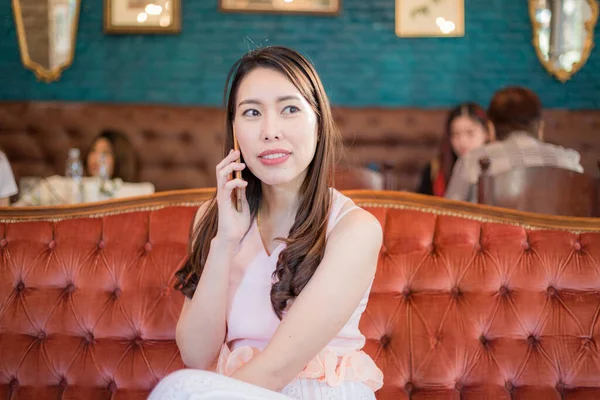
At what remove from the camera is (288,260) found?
60.0 inches

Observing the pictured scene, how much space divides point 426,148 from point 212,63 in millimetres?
1793

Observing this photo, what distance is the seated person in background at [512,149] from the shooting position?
3332 millimetres

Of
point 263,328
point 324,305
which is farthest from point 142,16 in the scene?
point 324,305

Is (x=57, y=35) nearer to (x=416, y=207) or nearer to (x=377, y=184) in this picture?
(x=377, y=184)

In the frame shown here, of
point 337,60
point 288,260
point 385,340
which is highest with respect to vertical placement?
point 337,60

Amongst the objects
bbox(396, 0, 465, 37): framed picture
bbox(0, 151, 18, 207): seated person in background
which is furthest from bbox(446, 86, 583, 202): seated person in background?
bbox(0, 151, 18, 207): seated person in background

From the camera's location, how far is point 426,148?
5.45 m

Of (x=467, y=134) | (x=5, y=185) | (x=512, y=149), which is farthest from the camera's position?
(x=467, y=134)

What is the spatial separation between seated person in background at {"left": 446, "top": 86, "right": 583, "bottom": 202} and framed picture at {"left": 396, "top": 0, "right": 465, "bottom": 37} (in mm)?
2138

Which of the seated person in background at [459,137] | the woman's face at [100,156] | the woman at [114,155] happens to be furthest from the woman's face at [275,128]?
the woman at [114,155]

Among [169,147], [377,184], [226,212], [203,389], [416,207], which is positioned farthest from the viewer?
[169,147]

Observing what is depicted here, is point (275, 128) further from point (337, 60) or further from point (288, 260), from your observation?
point (337, 60)

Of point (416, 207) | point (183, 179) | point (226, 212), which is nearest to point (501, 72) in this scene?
point (183, 179)

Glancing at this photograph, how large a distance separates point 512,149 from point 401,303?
1.70 m
